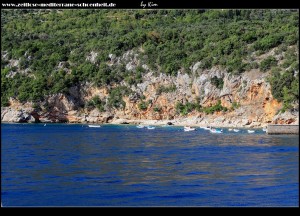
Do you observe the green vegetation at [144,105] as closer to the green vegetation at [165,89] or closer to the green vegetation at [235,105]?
the green vegetation at [165,89]

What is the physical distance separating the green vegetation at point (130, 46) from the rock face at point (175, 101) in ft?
2.18

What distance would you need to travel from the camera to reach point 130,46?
6091cm

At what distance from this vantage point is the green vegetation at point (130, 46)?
55219mm

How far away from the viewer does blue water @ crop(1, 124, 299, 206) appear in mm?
13609

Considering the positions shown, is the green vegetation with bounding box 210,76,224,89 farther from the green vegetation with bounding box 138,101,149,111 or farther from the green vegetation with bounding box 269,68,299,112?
the green vegetation with bounding box 138,101,149,111

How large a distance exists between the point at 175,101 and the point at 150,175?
3814cm

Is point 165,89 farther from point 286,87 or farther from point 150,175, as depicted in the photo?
point 150,175

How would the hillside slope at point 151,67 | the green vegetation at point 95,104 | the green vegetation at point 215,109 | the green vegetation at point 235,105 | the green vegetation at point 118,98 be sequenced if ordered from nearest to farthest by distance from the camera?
the green vegetation at point 235,105 → the hillside slope at point 151,67 → the green vegetation at point 215,109 → the green vegetation at point 118,98 → the green vegetation at point 95,104

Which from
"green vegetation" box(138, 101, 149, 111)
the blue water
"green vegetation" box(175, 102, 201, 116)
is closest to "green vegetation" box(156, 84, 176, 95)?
"green vegetation" box(138, 101, 149, 111)

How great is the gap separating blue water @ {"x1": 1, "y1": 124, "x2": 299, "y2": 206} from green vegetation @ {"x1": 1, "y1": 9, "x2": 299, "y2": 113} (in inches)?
1012

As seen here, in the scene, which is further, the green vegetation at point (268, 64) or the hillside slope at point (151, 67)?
the hillside slope at point (151, 67)

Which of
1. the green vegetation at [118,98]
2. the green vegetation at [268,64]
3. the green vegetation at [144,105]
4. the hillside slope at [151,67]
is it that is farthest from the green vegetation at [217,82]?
the green vegetation at [118,98]

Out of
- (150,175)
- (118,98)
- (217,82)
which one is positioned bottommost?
(118,98)

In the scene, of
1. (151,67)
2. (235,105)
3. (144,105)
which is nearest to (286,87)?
(235,105)
